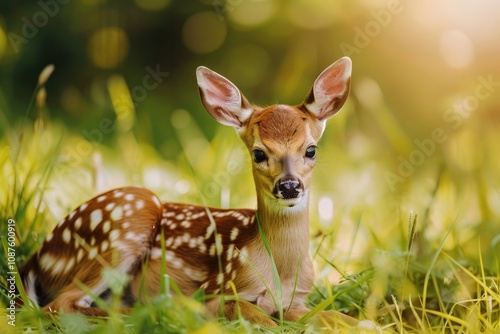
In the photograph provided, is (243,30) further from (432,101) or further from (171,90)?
(432,101)

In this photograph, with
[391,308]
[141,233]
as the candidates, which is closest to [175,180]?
[141,233]

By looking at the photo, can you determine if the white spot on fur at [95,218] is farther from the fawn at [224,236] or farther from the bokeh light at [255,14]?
the bokeh light at [255,14]

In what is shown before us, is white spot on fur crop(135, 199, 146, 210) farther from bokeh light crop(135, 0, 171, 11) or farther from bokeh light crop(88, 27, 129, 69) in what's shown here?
bokeh light crop(135, 0, 171, 11)

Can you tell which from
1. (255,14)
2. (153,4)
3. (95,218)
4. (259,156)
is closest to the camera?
(259,156)

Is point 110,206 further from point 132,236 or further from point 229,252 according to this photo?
point 229,252

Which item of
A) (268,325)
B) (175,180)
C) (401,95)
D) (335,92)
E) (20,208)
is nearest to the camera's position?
(268,325)

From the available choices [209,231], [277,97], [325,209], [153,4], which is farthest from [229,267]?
[153,4]

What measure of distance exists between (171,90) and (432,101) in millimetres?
1164

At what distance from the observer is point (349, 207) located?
340 cm

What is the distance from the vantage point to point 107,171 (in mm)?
3658

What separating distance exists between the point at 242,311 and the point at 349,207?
1011mm

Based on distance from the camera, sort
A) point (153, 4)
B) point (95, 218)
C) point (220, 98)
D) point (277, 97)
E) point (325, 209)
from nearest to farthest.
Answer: point (220, 98) < point (95, 218) < point (325, 209) < point (277, 97) < point (153, 4)

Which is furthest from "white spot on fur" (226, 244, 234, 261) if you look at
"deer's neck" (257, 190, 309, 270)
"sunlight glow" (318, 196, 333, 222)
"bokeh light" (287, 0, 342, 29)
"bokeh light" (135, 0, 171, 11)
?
"bokeh light" (135, 0, 171, 11)

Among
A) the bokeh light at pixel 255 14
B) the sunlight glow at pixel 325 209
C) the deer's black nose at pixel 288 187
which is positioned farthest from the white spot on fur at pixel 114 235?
the bokeh light at pixel 255 14
